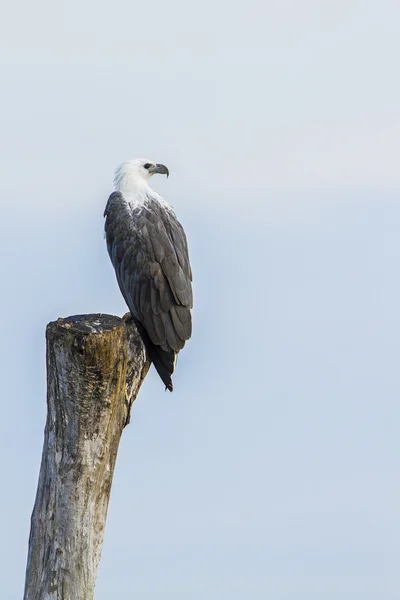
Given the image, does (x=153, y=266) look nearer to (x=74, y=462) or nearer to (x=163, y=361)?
(x=163, y=361)

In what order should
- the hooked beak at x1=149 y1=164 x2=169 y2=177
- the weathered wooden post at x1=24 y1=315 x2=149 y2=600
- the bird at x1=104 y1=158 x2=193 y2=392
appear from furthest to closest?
1. the hooked beak at x1=149 y1=164 x2=169 y2=177
2. the bird at x1=104 y1=158 x2=193 y2=392
3. the weathered wooden post at x1=24 y1=315 x2=149 y2=600

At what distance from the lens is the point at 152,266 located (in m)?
11.3

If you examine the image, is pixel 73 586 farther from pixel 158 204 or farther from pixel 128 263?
pixel 158 204

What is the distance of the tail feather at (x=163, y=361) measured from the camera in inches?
407

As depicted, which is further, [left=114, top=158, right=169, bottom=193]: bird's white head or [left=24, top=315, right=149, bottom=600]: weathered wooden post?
[left=114, top=158, right=169, bottom=193]: bird's white head

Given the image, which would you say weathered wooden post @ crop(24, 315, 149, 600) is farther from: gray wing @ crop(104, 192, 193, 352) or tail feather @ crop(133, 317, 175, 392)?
gray wing @ crop(104, 192, 193, 352)

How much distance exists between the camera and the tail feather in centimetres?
1034

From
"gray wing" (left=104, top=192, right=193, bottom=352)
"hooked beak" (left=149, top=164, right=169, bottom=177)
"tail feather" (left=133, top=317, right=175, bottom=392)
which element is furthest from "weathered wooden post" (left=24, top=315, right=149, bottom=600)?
"hooked beak" (left=149, top=164, right=169, bottom=177)

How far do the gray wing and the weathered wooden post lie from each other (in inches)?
123

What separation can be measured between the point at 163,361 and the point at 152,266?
132 centimetres

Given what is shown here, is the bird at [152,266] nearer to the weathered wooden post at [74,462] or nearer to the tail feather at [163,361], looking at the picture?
the tail feather at [163,361]

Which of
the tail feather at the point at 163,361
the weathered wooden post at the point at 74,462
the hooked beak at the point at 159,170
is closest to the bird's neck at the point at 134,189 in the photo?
the hooked beak at the point at 159,170

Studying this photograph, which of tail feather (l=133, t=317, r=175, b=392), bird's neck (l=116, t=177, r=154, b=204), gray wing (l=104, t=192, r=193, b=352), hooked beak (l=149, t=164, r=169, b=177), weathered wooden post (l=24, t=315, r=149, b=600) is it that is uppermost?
hooked beak (l=149, t=164, r=169, b=177)

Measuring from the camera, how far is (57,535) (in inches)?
288
